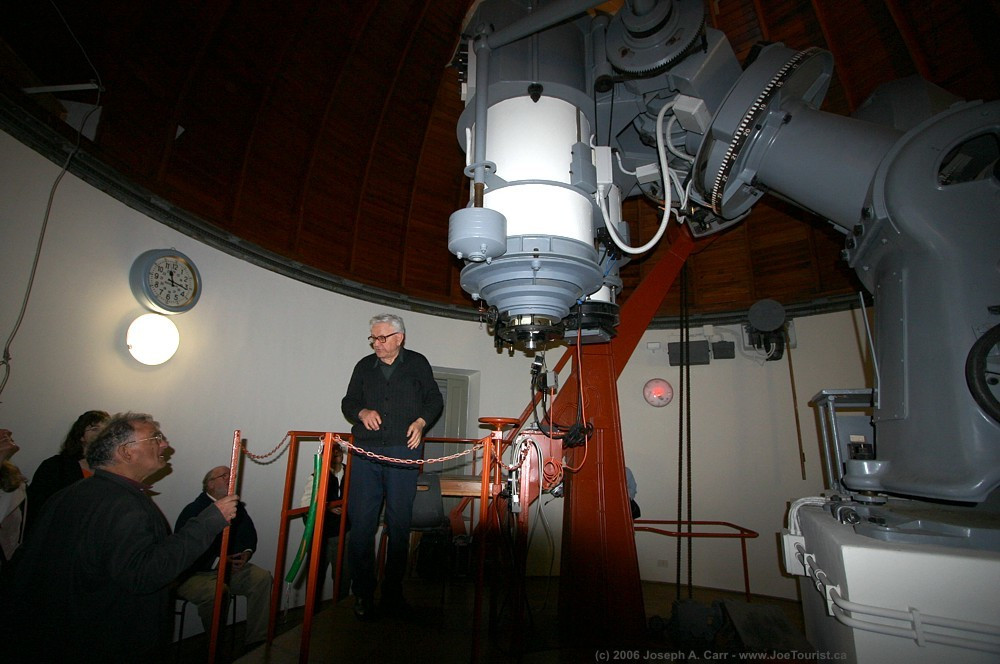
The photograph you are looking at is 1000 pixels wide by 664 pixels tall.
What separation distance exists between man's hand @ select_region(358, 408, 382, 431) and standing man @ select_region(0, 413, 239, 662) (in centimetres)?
103

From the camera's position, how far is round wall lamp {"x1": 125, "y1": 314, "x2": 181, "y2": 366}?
12.3 feet

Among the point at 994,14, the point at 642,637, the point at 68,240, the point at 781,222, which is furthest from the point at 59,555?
the point at 781,222

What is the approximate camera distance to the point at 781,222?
20.1ft

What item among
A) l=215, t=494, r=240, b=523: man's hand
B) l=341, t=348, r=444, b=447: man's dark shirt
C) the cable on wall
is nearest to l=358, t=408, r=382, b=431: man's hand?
l=341, t=348, r=444, b=447: man's dark shirt

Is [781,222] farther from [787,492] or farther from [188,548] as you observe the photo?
[188,548]

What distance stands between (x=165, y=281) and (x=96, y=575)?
3.04 meters

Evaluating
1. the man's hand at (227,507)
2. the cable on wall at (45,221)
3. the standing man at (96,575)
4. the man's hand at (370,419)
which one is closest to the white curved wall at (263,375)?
the cable on wall at (45,221)

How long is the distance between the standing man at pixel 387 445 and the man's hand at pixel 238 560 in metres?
1.65

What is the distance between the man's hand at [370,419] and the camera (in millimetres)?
2826

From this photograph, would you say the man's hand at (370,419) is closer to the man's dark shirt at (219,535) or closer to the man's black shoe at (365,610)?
the man's black shoe at (365,610)

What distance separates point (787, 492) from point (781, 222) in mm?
3547

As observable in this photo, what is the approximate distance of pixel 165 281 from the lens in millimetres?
4027

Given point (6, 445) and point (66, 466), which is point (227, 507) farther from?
point (6, 445)

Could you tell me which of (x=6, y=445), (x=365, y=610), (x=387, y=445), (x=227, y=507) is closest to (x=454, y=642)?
(x=365, y=610)
